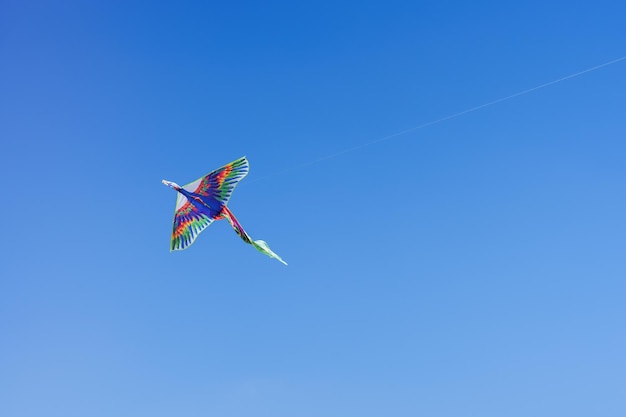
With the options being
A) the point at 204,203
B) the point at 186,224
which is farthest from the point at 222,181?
the point at 186,224

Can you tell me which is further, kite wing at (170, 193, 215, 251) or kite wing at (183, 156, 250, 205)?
kite wing at (170, 193, 215, 251)

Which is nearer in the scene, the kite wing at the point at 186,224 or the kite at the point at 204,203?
the kite at the point at 204,203

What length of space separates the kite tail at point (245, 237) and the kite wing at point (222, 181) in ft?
1.61

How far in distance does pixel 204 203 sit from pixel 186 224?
3.91 feet

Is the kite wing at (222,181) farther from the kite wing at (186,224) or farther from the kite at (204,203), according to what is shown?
the kite wing at (186,224)

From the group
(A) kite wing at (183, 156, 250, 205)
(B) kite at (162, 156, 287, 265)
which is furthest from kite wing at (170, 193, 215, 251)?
(A) kite wing at (183, 156, 250, 205)

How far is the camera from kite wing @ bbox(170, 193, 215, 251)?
26641 mm

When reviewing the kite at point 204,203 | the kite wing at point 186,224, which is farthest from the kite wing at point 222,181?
the kite wing at point 186,224

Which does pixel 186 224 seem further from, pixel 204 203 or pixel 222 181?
pixel 222 181

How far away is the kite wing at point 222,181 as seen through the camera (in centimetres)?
2575

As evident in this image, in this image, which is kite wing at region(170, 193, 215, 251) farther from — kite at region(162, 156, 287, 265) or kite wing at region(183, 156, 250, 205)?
kite wing at region(183, 156, 250, 205)

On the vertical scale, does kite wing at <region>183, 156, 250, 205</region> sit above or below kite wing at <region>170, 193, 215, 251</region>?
above

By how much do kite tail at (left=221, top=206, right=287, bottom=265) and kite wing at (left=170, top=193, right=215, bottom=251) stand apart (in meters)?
0.88

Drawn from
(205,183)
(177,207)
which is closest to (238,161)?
(205,183)
